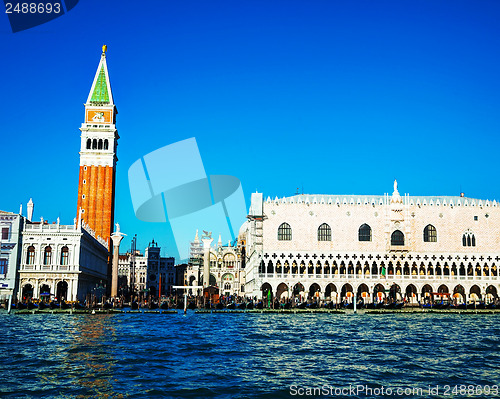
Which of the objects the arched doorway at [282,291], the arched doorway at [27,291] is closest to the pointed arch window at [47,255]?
the arched doorway at [27,291]

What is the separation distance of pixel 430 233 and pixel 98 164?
3963 cm

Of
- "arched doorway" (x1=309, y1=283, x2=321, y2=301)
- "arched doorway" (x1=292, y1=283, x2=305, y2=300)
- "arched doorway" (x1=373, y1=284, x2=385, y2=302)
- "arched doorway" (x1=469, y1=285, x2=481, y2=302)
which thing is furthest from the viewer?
"arched doorway" (x1=469, y1=285, x2=481, y2=302)

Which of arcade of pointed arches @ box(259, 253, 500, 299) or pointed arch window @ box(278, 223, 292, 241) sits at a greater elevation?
pointed arch window @ box(278, 223, 292, 241)

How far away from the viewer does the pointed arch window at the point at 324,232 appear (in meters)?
57.1

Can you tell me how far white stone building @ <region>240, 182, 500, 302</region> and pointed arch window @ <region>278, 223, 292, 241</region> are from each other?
A: 4.0 inches

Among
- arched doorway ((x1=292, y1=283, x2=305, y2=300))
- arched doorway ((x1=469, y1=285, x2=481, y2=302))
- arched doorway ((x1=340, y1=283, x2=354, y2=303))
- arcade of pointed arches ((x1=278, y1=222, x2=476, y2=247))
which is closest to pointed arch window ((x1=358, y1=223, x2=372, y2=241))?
arcade of pointed arches ((x1=278, y1=222, x2=476, y2=247))

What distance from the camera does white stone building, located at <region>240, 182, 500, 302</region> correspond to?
5644cm

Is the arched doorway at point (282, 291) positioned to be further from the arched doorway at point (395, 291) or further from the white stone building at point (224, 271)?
the white stone building at point (224, 271)

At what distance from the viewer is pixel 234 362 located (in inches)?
665

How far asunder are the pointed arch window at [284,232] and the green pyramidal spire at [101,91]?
29.7 meters

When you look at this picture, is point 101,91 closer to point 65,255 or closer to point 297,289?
point 65,255

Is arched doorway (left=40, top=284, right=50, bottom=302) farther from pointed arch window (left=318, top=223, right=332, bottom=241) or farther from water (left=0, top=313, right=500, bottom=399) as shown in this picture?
pointed arch window (left=318, top=223, right=332, bottom=241)

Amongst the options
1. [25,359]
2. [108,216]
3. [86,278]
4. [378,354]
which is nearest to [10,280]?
[86,278]

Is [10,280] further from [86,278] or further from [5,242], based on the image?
[86,278]
